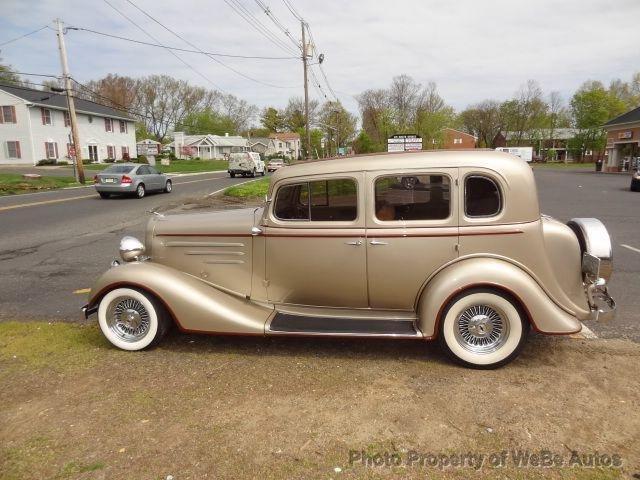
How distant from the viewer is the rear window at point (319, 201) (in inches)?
151

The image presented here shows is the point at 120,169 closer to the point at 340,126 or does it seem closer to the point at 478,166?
the point at 478,166

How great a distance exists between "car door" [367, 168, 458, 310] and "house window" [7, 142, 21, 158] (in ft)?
163

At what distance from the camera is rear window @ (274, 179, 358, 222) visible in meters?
3.82

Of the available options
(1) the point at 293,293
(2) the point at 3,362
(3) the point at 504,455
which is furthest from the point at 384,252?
(2) the point at 3,362

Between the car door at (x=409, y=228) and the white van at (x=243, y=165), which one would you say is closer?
the car door at (x=409, y=228)

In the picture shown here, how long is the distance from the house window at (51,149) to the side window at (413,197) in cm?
4980

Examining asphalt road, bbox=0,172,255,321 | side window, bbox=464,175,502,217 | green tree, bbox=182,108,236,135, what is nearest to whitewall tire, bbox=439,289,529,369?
side window, bbox=464,175,502,217

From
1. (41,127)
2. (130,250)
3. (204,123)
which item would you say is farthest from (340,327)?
(204,123)

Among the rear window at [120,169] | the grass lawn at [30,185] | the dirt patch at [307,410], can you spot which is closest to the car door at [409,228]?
the dirt patch at [307,410]

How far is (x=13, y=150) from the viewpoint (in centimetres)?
4225

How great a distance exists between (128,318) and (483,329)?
127 inches

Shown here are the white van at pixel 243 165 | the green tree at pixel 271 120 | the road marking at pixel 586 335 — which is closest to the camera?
the road marking at pixel 586 335

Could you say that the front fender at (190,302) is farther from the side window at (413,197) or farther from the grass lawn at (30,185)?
the grass lawn at (30,185)

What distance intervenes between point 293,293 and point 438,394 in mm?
1533
